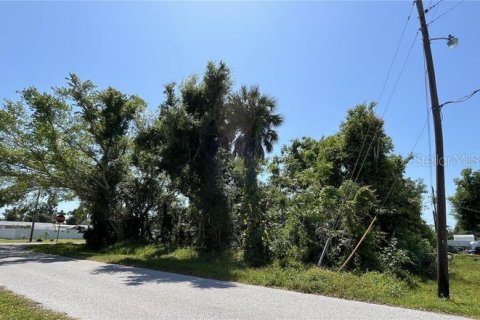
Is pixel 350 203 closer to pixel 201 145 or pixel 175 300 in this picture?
pixel 201 145

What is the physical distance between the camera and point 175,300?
8.51 meters

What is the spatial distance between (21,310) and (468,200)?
50877 millimetres

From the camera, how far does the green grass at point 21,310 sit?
6.52 metres

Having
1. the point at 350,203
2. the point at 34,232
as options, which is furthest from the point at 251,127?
the point at 34,232

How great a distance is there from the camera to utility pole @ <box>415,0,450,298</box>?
1006 centimetres

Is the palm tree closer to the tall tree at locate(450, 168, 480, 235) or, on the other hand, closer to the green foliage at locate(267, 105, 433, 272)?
the green foliage at locate(267, 105, 433, 272)

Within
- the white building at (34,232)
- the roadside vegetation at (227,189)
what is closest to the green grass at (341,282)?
the roadside vegetation at (227,189)

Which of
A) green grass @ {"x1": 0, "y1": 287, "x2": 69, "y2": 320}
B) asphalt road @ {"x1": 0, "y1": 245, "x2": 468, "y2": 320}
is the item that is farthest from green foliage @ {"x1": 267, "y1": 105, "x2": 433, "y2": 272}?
green grass @ {"x1": 0, "y1": 287, "x2": 69, "y2": 320}

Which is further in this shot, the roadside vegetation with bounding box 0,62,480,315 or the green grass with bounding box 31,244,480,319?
the roadside vegetation with bounding box 0,62,480,315

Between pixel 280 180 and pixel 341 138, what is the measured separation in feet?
12.6

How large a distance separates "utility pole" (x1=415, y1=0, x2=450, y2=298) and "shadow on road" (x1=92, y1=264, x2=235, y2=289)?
5.65 m

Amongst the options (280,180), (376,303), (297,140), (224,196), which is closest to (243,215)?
(224,196)

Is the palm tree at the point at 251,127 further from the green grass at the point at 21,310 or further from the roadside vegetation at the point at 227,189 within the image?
the green grass at the point at 21,310

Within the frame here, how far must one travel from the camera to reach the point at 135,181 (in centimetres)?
2631
